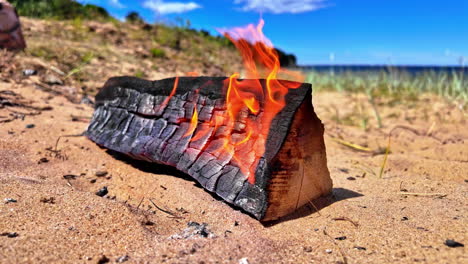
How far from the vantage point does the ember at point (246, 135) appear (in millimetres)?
2127

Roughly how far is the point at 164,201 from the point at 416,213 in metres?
1.51

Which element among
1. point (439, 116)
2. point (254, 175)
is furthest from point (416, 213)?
point (439, 116)

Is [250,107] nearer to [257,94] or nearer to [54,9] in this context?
[257,94]

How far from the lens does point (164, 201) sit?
242 cm

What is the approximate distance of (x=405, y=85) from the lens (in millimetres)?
7922

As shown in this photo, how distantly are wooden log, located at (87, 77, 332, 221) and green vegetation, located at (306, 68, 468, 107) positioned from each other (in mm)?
4739

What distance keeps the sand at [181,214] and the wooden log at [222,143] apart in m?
0.13

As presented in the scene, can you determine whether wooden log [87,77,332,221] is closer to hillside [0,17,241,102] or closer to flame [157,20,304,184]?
flame [157,20,304,184]

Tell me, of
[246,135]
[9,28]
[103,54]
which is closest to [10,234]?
[246,135]

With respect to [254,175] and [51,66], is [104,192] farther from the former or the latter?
[51,66]

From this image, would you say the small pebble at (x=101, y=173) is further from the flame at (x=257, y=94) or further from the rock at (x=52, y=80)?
the rock at (x=52, y=80)

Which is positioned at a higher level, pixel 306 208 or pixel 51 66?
pixel 51 66

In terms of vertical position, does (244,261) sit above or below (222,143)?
below

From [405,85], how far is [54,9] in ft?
28.4
